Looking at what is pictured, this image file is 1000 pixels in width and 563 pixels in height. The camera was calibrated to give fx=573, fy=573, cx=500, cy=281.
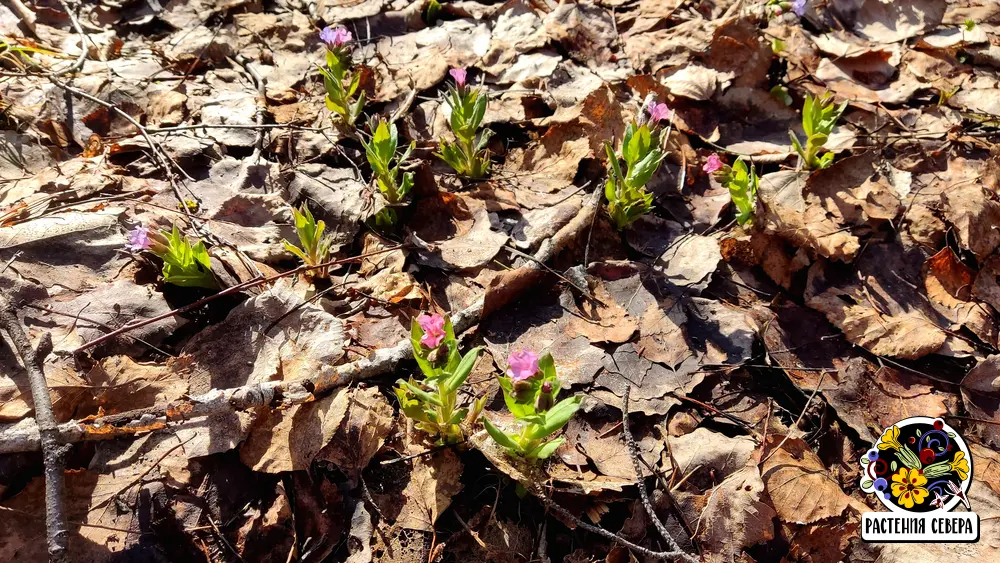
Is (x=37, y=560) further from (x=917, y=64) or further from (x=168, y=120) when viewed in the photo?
(x=917, y=64)

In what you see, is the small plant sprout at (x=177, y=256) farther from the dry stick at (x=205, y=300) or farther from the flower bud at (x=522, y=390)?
the flower bud at (x=522, y=390)

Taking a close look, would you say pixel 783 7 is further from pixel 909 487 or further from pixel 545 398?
pixel 545 398

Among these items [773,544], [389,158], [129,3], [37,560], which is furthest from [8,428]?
[129,3]

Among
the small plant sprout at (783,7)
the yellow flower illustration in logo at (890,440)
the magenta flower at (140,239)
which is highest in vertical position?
the small plant sprout at (783,7)

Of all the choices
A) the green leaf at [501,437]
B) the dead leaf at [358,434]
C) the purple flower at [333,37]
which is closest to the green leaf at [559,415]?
the green leaf at [501,437]

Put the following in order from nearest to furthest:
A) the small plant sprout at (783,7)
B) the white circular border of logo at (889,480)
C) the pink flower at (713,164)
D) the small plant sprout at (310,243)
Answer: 1. the white circular border of logo at (889,480)
2. the small plant sprout at (310,243)
3. the pink flower at (713,164)
4. the small plant sprout at (783,7)

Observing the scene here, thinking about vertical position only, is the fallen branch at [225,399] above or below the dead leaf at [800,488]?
above

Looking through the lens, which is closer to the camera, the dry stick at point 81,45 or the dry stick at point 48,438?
the dry stick at point 48,438

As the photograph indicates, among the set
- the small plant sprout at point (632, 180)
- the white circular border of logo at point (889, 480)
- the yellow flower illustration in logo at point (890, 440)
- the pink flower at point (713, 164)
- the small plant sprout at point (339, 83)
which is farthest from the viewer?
the small plant sprout at point (339, 83)

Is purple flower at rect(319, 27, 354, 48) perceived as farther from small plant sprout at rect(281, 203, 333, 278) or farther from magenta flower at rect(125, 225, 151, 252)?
magenta flower at rect(125, 225, 151, 252)
